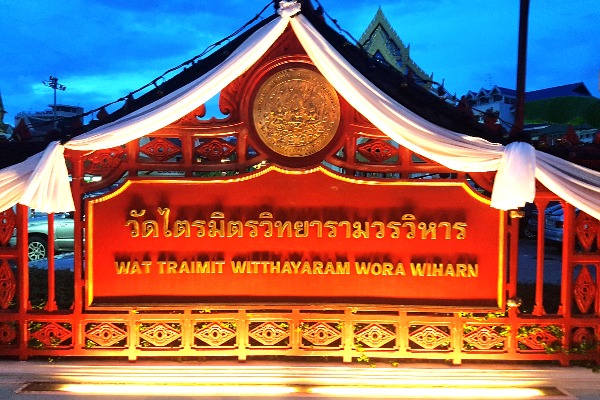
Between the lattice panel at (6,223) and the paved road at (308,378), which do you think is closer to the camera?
the paved road at (308,378)

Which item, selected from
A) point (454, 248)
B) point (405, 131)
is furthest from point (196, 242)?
point (454, 248)

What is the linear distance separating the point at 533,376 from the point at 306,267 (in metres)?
2.21

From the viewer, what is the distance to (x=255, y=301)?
404cm

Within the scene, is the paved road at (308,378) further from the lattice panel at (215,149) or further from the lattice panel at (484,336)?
the lattice panel at (215,149)

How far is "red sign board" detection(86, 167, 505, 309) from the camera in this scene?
13.2ft

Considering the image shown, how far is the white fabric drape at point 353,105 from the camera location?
3.71 m

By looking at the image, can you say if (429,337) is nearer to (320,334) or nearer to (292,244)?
(320,334)

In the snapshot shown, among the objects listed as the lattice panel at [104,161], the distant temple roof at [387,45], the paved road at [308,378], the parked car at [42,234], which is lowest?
the paved road at [308,378]

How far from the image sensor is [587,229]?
13.2ft

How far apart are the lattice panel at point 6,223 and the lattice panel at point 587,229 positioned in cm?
512

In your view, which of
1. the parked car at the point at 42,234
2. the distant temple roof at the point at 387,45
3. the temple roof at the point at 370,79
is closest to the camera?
the temple roof at the point at 370,79

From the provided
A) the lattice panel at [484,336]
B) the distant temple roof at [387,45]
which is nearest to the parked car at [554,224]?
the distant temple roof at [387,45]

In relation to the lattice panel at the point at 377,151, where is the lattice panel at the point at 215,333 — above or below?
below

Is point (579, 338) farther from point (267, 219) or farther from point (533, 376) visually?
point (267, 219)
